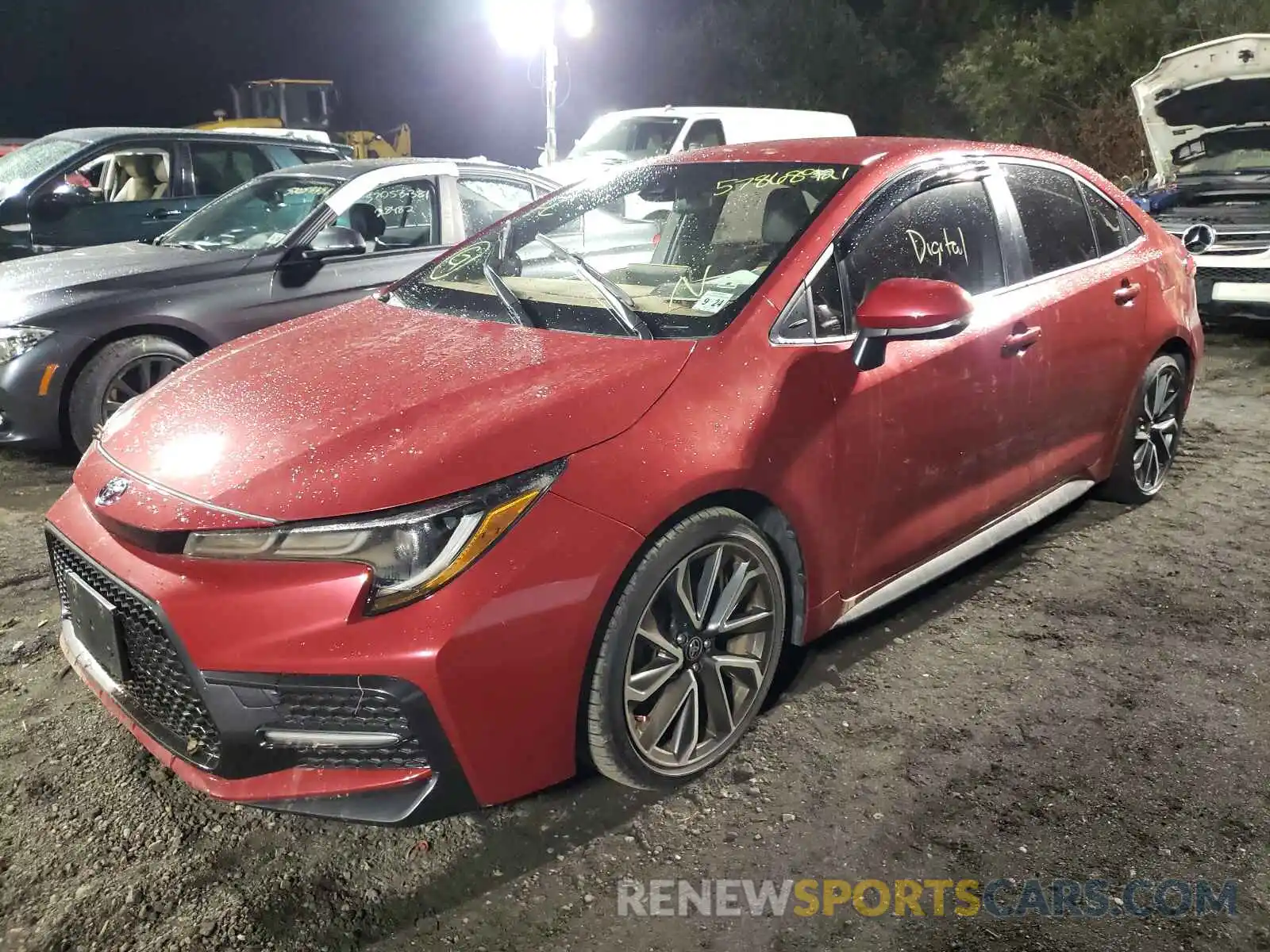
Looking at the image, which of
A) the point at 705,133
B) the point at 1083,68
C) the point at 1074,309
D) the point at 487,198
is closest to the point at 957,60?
the point at 1083,68

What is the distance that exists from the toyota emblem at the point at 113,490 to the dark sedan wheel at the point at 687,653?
1154mm

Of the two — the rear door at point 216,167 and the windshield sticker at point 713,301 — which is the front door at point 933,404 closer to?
the windshield sticker at point 713,301

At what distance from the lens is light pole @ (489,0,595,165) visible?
12.8 meters

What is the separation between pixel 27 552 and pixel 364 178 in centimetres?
263

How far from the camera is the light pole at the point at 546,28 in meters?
12.8

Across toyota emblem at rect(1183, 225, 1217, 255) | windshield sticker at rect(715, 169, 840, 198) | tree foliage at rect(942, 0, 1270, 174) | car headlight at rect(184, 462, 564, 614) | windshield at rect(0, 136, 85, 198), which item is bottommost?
car headlight at rect(184, 462, 564, 614)

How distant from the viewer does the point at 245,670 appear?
197 centimetres

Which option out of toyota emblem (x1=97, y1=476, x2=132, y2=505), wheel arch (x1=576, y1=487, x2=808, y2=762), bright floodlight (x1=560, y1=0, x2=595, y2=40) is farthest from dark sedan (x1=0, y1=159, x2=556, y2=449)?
bright floodlight (x1=560, y1=0, x2=595, y2=40)

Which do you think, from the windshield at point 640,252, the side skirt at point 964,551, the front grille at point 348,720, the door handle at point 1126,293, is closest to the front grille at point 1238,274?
the door handle at point 1126,293

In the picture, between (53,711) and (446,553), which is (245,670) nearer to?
(446,553)

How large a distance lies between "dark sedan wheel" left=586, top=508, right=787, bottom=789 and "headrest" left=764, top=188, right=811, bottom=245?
0.89 meters

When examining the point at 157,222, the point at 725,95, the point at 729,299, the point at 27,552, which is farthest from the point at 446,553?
the point at 725,95

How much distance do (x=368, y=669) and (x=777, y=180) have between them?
1990mm

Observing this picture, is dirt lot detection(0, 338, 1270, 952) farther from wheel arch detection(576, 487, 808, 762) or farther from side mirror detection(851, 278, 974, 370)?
side mirror detection(851, 278, 974, 370)
